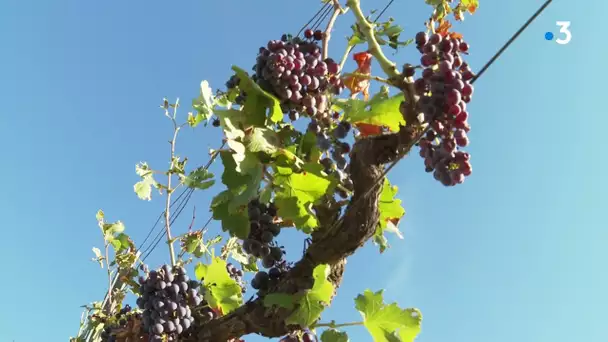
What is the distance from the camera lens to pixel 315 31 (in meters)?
2.28

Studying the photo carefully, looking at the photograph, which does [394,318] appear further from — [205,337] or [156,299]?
[156,299]

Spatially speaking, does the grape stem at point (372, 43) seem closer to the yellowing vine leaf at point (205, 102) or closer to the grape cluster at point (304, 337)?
the yellowing vine leaf at point (205, 102)

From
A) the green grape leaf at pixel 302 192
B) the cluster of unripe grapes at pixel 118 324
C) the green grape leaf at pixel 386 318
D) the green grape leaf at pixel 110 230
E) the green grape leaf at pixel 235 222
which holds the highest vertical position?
the green grape leaf at pixel 110 230

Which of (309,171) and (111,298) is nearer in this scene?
(309,171)

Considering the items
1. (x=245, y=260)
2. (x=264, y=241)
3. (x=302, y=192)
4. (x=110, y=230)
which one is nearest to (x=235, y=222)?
(x=264, y=241)

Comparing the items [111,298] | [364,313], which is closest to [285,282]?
[364,313]

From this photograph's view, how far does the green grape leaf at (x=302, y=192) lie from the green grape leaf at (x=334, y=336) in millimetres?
406

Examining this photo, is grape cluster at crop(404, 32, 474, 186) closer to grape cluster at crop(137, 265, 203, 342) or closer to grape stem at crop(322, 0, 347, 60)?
grape stem at crop(322, 0, 347, 60)

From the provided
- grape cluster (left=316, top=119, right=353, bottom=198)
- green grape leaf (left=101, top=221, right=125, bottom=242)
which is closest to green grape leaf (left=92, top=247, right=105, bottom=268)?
green grape leaf (left=101, top=221, right=125, bottom=242)

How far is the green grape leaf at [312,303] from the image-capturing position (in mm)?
2246

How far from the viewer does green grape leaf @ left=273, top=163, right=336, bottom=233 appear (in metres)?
2.21

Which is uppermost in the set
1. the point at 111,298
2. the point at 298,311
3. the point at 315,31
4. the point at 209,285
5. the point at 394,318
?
the point at 111,298

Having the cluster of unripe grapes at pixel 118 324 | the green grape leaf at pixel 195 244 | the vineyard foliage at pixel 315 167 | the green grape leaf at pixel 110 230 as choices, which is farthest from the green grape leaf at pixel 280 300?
the green grape leaf at pixel 110 230

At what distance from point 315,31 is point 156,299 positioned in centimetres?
137
